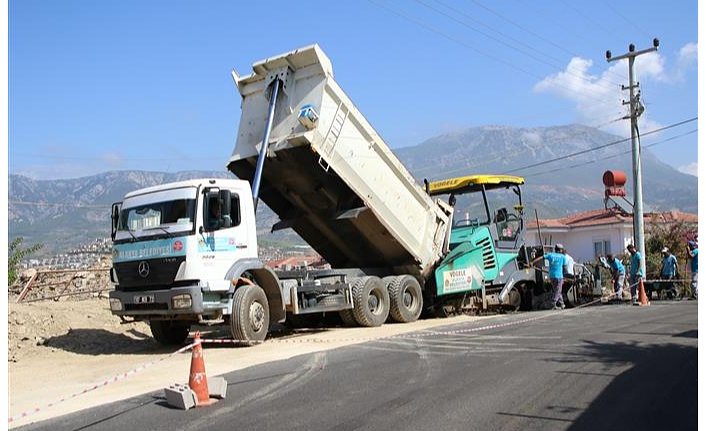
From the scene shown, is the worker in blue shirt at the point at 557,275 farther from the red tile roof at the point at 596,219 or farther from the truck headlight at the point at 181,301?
the red tile roof at the point at 596,219

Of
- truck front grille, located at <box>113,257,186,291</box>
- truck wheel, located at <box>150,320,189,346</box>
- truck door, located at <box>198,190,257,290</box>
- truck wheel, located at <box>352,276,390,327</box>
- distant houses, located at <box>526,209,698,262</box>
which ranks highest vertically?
distant houses, located at <box>526,209,698,262</box>

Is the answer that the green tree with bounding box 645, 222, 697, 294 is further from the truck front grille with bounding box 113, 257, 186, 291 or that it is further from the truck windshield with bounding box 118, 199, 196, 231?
the truck front grille with bounding box 113, 257, 186, 291

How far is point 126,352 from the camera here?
11555 millimetres

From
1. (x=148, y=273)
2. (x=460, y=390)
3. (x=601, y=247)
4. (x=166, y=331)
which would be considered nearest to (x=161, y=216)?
(x=148, y=273)

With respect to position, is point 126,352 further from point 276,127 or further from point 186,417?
point 186,417

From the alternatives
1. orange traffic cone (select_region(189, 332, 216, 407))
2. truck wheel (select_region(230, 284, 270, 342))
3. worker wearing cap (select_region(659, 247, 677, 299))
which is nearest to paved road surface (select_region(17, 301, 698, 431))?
orange traffic cone (select_region(189, 332, 216, 407))

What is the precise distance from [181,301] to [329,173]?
3701 mm

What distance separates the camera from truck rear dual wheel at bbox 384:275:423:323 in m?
13.8

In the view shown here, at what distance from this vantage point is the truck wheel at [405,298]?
13.8 m

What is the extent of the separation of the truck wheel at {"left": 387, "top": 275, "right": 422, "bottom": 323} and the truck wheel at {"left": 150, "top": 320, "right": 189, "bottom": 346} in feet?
13.8

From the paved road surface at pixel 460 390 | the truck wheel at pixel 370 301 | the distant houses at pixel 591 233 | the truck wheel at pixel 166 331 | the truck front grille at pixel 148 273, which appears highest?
the distant houses at pixel 591 233

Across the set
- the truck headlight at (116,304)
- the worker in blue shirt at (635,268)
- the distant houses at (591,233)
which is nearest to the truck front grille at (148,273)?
the truck headlight at (116,304)

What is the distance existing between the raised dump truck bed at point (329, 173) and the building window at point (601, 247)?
1032 inches

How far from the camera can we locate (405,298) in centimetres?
1415
